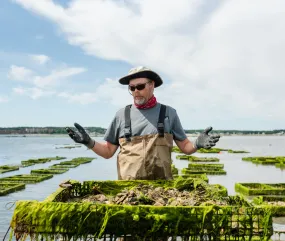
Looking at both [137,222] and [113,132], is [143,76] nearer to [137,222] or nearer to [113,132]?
[113,132]

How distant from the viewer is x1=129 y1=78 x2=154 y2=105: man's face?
5.41 meters

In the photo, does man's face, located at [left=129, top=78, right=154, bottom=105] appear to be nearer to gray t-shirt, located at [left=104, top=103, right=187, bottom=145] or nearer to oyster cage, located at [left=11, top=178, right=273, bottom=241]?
gray t-shirt, located at [left=104, top=103, right=187, bottom=145]

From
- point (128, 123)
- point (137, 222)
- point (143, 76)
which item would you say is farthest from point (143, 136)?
point (137, 222)

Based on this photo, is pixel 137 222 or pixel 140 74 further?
pixel 140 74

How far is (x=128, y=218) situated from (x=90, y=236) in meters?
0.35

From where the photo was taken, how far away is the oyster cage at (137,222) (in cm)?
273

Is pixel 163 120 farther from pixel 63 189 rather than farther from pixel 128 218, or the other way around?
pixel 128 218

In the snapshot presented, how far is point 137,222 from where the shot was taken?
2750 mm

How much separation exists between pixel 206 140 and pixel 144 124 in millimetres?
875

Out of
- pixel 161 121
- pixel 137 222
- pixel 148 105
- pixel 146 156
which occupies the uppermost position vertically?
pixel 148 105

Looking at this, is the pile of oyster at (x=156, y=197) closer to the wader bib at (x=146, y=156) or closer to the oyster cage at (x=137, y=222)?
the oyster cage at (x=137, y=222)

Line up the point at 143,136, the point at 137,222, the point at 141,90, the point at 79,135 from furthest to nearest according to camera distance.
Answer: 1. the point at 141,90
2. the point at 143,136
3. the point at 79,135
4. the point at 137,222

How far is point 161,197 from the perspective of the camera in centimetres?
368

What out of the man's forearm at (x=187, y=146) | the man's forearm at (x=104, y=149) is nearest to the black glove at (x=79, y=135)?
the man's forearm at (x=104, y=149)
